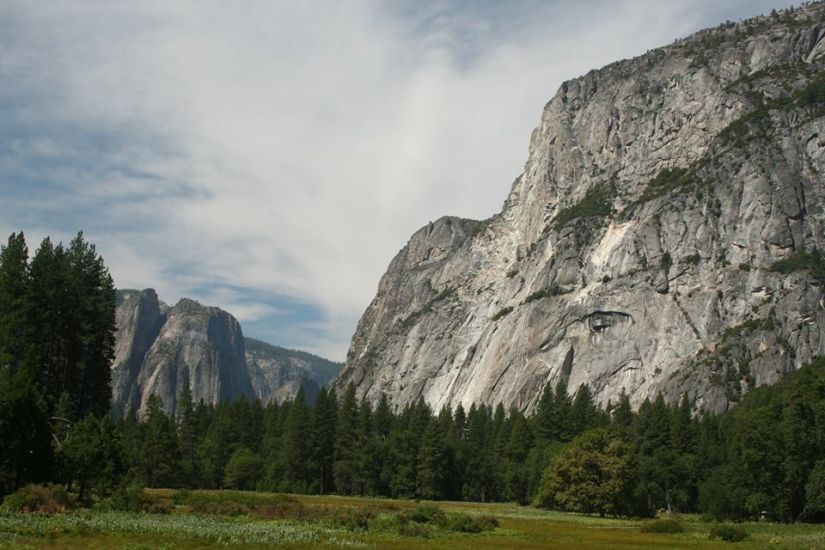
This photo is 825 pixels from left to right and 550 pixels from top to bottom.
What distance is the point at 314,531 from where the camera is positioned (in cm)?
5588

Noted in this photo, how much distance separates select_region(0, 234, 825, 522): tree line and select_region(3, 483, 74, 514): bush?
5566mm

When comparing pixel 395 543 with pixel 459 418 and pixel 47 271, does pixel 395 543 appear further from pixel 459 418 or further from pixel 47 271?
pixel 459 418

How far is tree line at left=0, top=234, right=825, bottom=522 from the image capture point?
2803 inches

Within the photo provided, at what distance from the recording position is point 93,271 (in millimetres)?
90562

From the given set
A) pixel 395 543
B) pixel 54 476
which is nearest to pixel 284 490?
pixel 54 476

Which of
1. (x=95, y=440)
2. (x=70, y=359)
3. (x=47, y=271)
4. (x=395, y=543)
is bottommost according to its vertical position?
(x=395, y=543)

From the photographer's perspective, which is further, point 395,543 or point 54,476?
point 54,476

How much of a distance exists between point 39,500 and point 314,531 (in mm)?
18275

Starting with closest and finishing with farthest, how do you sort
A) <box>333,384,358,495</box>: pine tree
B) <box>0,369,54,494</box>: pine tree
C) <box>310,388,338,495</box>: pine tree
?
<box>0,369,54,494</box>: pine tree
<box>333,384,358,495</box>: pine tree
<box>310,388,338,495</box>: pine tree

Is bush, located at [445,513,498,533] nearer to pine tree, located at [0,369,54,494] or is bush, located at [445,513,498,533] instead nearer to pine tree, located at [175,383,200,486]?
pine tree, located at [0,369,54,494]

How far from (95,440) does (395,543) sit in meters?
28.2

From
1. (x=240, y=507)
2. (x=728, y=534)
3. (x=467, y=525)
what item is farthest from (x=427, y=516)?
(x=728, y=534)

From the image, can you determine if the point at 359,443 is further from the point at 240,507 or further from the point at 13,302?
the point at 13,302

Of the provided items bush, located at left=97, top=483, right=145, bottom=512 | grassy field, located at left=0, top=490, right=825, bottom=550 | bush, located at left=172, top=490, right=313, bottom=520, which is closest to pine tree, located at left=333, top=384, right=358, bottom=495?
grassy field, located at left=0, top=490, right=825, bottom=550
